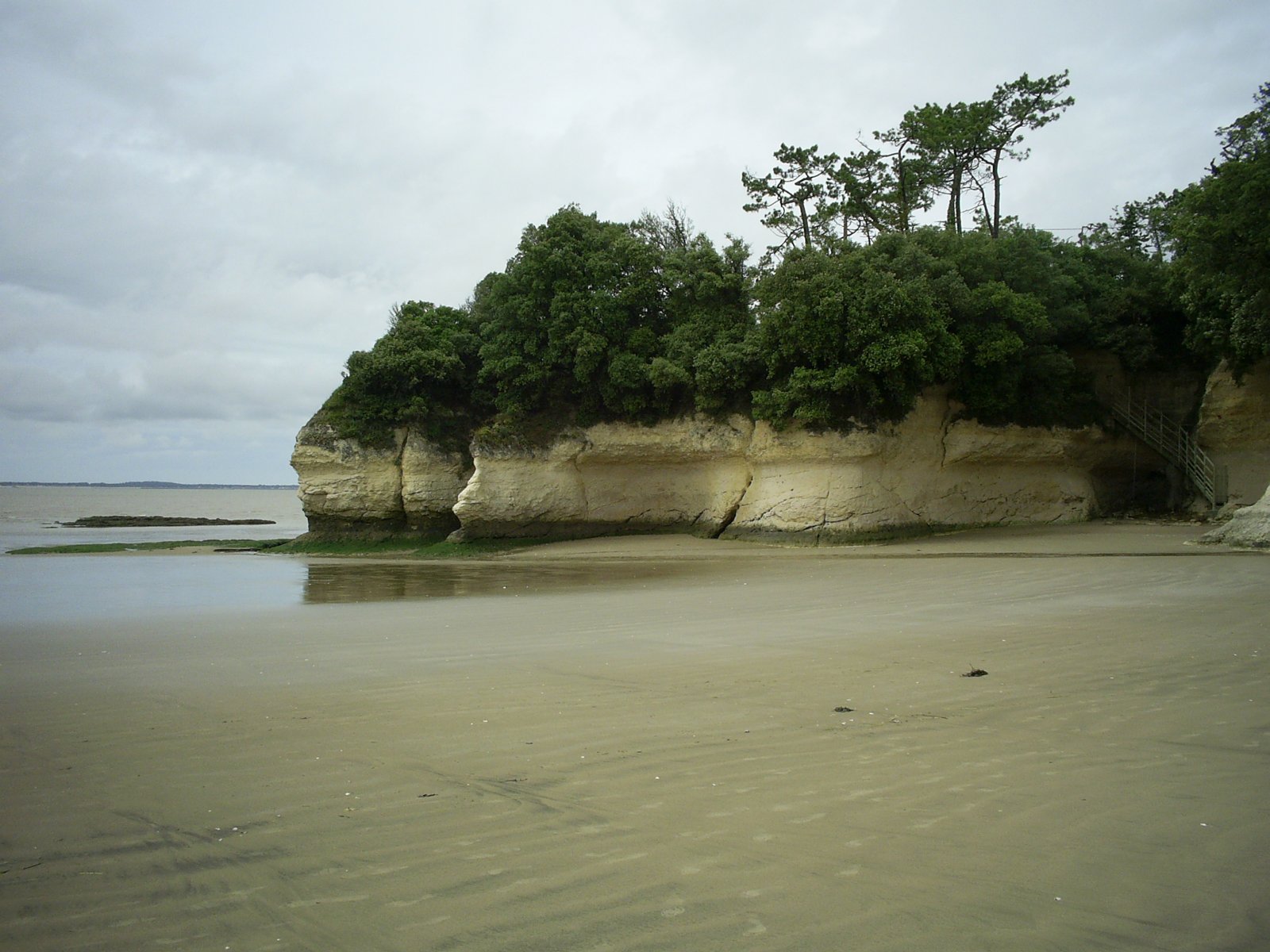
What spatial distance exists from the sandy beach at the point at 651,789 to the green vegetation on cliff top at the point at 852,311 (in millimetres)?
13928

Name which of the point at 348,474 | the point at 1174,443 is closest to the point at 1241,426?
the point at 1174,443

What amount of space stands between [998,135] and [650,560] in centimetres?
2013

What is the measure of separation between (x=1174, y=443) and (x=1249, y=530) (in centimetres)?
1141

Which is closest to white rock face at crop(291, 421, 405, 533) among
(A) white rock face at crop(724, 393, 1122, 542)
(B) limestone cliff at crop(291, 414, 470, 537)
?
(B) limestone cliff at crop(291, 414, 470, 537)

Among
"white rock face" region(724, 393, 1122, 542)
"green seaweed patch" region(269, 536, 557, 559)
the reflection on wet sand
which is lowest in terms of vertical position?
the reflection on wet sand

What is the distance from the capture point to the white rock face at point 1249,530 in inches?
619

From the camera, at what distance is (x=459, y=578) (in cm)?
1861

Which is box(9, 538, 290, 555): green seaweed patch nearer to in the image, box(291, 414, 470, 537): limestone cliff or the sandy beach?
box(291, 414, 470, 537): limestone cliff

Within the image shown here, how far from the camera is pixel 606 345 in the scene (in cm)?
2670

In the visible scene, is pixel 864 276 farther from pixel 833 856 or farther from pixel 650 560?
pixel 833 856

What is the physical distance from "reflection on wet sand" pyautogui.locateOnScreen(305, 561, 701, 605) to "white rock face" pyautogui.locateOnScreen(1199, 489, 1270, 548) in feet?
34.2

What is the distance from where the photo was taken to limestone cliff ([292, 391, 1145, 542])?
23156 mm

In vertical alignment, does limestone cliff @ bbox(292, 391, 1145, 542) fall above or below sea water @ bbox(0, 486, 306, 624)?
above

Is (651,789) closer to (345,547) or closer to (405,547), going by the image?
(405,547)
